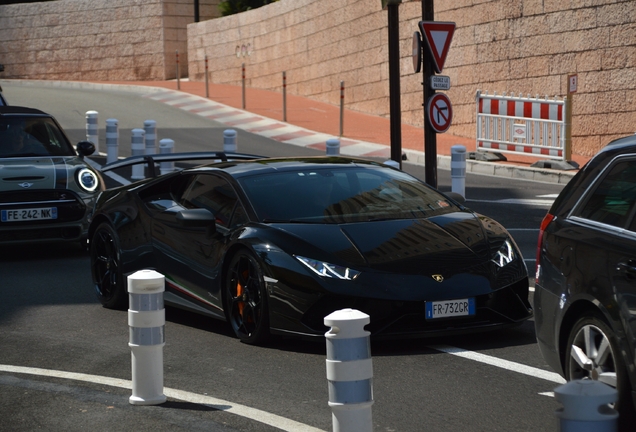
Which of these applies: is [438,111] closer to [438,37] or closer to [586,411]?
[438,37]

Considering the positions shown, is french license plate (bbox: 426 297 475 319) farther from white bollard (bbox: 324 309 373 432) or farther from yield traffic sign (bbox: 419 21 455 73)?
yield traffic sign (bbox: 419 21 455 73)

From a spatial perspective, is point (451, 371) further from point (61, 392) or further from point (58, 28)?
point (58, 28)

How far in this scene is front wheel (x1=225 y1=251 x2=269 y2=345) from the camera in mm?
7062

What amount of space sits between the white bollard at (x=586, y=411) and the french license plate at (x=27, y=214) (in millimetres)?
8916

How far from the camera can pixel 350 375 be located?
14.9ft

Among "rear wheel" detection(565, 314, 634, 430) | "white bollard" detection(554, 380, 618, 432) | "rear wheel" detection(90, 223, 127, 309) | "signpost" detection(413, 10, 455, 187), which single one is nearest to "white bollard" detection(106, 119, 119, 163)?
"signpost" detection(413, 10, 455, 187)

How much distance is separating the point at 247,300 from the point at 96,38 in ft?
140

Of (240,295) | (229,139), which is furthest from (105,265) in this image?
(229,139)

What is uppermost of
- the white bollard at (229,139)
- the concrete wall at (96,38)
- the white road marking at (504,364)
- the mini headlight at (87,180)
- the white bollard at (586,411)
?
the concrete wall at (96,38)

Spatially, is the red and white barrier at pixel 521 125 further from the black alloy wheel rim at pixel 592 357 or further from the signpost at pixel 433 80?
the black alloy wheel rim at pixel 592 357

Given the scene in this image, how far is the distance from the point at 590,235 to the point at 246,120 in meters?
24.5

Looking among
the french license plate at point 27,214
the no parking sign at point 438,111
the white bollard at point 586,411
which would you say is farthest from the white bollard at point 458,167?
the white bollard at point 586,411

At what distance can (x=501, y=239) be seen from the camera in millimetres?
7387

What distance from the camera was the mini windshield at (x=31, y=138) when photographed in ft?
40.7
